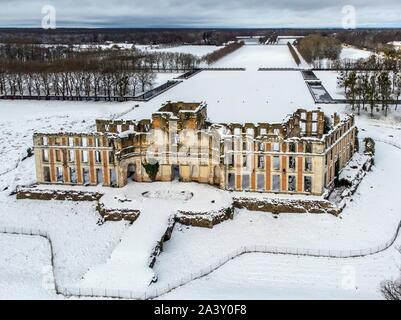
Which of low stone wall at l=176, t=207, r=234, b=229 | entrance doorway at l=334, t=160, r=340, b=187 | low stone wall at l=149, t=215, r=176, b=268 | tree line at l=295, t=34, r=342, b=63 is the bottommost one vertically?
low stone wall at l=149, t=215, r=176, b=268

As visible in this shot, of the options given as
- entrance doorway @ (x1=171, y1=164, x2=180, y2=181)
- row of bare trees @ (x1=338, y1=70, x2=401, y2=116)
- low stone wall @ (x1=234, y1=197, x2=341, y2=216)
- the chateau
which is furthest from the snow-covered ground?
row of bare trees @ (x1=338, y1=70, x2=401, y2=116)

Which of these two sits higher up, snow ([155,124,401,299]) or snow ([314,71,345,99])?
snow ([314,71,345,99])

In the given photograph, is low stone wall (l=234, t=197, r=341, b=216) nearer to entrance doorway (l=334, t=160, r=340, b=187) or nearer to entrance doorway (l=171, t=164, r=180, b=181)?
entrance doorway (l=334, t=160, r=340, b=187)

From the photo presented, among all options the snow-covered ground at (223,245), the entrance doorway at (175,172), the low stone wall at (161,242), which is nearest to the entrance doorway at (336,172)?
the snow-covered ground at (223,245)

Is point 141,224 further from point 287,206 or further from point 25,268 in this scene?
point 287,206

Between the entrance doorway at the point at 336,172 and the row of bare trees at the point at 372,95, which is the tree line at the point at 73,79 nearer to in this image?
the row of bare trees at the point at 372,95

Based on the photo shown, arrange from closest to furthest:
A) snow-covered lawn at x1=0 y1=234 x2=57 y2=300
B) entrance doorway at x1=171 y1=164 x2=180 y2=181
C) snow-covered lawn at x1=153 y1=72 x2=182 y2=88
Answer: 1. snow-covered lawn at x1=0 y1=234 x2=57 y2=300
2. entrance doorway at x1=171 y1=164 x2=180 y2=181
3. snow-covered lawn at x1=153 y1=72 x2=182 y2=88

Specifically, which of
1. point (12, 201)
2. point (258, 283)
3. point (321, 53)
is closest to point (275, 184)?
point (258, 283)

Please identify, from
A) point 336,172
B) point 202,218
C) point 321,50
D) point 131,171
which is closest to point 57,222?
point 131,171
